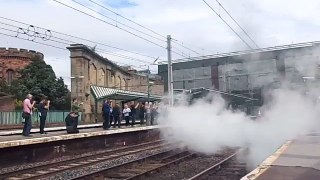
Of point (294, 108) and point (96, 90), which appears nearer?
point (294, 108)

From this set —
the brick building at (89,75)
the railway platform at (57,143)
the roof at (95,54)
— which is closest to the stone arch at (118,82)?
the brick building at (89,75)

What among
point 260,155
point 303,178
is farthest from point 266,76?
point 303,178

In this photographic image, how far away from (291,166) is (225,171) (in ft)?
10.8

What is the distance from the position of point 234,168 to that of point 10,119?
755 inches

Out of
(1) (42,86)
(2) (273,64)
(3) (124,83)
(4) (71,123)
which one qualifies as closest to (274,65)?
(2) (273,64)

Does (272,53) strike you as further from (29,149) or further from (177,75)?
(177,75)

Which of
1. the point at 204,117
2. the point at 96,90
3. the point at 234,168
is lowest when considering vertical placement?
the point at 234,168

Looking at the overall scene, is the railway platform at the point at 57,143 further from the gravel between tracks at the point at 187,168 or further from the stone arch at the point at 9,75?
the stone arch at the point at 9,75

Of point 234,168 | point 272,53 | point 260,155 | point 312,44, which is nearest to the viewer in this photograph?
point 234,168

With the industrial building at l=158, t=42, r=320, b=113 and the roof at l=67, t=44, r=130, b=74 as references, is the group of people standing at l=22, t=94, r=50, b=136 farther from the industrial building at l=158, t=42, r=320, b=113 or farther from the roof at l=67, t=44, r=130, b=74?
the roof at l=67, t=44, r=130, b=74

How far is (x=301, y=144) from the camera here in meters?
13.4

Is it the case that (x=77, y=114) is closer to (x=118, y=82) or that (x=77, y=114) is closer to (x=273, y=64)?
(x=273, y=64)

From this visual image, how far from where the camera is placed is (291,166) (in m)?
8.80

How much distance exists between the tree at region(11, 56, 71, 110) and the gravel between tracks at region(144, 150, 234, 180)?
75.9ft
